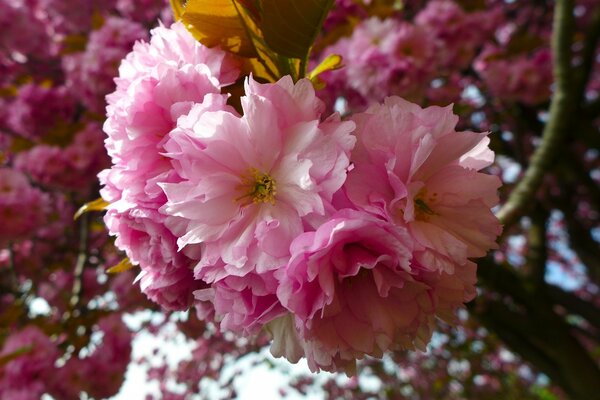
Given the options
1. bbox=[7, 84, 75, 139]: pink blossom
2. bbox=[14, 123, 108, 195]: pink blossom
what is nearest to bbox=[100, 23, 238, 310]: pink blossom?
bbox=[14, 123, 108, 195]: pink blossom

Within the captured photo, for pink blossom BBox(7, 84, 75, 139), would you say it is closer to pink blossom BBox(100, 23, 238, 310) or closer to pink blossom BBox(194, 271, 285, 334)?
pink blossom BBox(100, 23, 238, 310)

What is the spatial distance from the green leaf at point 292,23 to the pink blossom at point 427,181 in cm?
18

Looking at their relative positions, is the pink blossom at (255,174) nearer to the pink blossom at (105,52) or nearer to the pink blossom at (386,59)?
the pink blossom at (386,59)

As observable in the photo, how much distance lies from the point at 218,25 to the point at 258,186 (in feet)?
0.89

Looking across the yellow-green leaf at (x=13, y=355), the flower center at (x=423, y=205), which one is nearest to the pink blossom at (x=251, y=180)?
the flower center at (x=423, y=205)

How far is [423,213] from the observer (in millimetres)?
624

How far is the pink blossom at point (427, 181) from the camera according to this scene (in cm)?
57

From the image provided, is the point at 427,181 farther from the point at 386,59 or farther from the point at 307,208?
the point at 386,59

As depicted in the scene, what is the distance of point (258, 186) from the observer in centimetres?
65

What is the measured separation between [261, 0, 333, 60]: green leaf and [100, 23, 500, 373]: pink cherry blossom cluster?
125 mm

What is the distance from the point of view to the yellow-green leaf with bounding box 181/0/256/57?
72 centimetres

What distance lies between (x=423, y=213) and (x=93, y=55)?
7.28 ft

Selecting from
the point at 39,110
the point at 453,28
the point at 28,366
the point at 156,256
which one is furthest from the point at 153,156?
the point at 39,110

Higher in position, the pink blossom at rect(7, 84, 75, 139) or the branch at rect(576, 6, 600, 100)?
the pink blossom at rect(7, 84, 75, 139)
